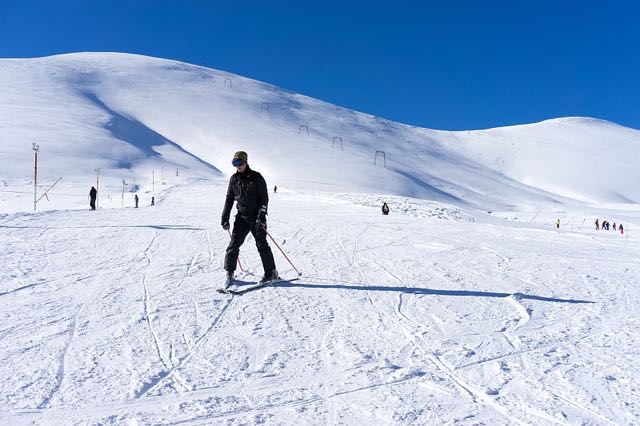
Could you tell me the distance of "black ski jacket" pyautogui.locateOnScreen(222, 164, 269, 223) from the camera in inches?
277

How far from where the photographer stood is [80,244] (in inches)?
409

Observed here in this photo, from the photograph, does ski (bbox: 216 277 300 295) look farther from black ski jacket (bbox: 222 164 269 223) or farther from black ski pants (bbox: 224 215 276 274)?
Answer: black ski jacket (bbox: 222 164 269 223)

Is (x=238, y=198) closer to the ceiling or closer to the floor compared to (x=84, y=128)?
closer to the floor

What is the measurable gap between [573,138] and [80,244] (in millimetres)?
205917

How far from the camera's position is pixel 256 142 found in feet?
385

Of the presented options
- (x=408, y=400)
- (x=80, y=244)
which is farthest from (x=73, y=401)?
(x=80, y=244)

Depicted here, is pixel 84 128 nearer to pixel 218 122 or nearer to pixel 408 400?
pixel 218 122

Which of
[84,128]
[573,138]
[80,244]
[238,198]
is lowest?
[80,244]

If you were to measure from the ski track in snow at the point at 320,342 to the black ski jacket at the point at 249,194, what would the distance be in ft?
3.48

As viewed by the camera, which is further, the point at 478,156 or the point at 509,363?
the point at 478,156

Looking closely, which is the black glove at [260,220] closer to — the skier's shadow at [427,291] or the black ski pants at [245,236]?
the black ski pants at [245,236]

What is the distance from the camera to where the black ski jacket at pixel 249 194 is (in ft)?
23.1

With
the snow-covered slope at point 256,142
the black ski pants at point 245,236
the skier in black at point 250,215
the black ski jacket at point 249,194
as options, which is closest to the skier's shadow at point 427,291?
the black ski pants at point 245,236

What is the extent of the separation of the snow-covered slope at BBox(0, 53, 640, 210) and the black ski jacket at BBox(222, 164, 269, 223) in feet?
141
